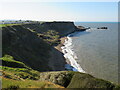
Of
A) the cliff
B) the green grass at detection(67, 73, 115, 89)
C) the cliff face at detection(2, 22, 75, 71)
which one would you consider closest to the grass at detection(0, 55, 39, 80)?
the cliff

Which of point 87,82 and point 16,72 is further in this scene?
point 16,72

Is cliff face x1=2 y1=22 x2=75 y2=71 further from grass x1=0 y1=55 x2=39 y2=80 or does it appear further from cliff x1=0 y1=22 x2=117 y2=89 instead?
grass x1=0 y1=55 x2=39 y2=80

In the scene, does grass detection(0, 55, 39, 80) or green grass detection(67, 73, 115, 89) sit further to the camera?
grass detection(0, 55, 39, 80)

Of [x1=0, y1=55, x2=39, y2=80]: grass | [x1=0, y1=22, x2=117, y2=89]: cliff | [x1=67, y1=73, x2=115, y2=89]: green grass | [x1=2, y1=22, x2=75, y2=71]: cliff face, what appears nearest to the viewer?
[x1=67, y1=73, x2=115, y2=89]: green grass

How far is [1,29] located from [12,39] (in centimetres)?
380

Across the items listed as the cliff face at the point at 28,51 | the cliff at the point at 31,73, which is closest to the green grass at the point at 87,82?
the cliff at the point at 31,73

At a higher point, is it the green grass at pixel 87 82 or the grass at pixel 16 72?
the green grass at pixel 87 82

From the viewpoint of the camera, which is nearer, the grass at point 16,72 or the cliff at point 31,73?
the cliff at point 31,73

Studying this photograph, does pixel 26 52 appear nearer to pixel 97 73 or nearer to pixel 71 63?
pixel 71 63

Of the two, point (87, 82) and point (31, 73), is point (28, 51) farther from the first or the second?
point (87, 82)

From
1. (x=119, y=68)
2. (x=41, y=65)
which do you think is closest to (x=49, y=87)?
(x=41, y=65)

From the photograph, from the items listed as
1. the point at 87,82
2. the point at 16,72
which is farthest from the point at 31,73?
the point at 87,82

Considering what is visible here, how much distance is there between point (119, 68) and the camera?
34000 mm

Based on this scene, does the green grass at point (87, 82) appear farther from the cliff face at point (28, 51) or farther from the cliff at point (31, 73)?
the cliff face at point (28, 51)
